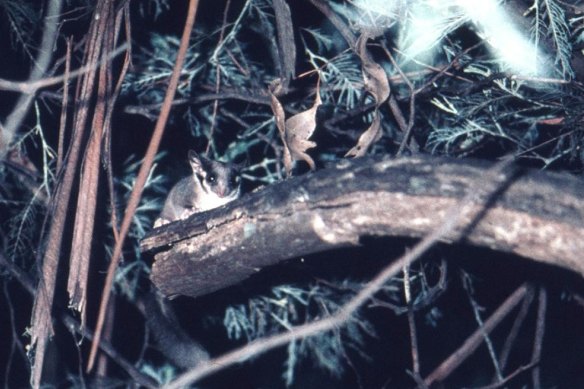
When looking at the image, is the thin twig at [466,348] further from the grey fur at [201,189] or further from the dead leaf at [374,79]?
the grey fur at [201,189]

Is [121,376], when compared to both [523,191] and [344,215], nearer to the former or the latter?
[344,215]

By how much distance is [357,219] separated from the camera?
68.1 inches

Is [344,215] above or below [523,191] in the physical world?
below

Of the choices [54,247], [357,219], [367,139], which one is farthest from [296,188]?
[54,247]

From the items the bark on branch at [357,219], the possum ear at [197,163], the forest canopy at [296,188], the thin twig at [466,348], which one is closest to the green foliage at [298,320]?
the forest canopy at [296,188]

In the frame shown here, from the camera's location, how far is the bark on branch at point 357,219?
1473 mm

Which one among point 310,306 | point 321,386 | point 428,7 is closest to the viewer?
point 428,7

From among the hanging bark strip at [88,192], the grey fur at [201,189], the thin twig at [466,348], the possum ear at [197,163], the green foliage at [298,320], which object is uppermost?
the hanging bark strip at [88,192]

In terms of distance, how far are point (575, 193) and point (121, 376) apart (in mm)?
3560

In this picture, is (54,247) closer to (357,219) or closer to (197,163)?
(357,219)

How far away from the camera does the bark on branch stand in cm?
147

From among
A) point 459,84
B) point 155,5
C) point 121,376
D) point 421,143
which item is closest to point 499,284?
point 421,143

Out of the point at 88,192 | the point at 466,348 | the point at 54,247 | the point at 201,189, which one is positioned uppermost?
the point at 88,192

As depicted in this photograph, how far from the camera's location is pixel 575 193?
56.9 inches
